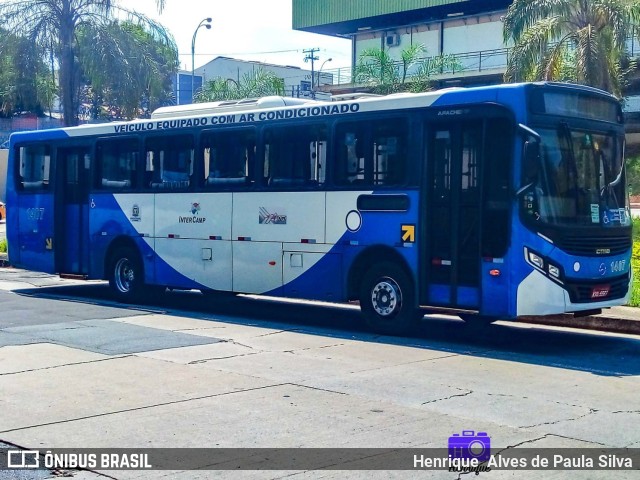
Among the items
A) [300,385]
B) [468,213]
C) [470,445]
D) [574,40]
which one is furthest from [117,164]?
[574,40]

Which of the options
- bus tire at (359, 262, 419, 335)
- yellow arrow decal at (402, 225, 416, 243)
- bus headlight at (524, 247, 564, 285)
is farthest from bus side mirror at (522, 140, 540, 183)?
bus tire at (359, 262, 419, 335)

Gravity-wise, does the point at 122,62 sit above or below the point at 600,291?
above

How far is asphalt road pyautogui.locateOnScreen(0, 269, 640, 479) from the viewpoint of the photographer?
7.57 meters

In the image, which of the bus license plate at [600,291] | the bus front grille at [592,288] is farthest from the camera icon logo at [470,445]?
the bus license plate at [600,291]

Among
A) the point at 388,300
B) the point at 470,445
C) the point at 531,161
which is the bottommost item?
the point at 470,445

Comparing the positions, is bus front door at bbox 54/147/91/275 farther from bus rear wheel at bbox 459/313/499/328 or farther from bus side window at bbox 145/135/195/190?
bus rear wheel at bbox 459/313/499/328

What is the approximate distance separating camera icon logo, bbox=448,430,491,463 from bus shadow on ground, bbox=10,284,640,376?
11.6 ft

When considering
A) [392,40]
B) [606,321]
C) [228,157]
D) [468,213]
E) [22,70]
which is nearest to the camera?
[468,213]

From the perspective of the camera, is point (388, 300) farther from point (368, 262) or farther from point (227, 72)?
point (227, 72)

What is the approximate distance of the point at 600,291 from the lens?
12.2 meters

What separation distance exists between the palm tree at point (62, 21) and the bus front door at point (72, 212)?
10270 millimetres

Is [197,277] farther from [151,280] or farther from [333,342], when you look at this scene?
[333,342]

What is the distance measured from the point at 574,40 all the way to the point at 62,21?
A: 1469 cm

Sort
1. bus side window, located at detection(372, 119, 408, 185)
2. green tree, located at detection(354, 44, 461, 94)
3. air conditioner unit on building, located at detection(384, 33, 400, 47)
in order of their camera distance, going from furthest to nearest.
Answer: air conditioner unit on building, located at detection(384, 33, 400, 47) → green tree, located at detection(354, 44, 461, 94) → bus side window, located at detection(372, 119, 408, 185)
